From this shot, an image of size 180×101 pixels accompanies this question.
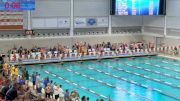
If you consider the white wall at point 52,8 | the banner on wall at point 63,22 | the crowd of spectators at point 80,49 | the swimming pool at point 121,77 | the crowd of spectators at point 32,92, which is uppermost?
the white wall at point 52,8

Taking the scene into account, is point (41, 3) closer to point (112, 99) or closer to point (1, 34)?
point (1, 34)

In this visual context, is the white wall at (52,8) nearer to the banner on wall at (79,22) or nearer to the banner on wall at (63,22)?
the banner on wall at (63,22)

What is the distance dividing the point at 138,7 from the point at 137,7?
97mm

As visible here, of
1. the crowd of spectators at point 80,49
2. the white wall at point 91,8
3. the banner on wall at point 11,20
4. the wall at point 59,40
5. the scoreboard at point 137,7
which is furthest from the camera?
the white wall at point 91,8

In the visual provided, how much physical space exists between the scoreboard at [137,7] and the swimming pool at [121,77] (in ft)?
15.8

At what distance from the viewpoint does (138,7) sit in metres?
31.0

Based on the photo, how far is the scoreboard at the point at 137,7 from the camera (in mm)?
30500

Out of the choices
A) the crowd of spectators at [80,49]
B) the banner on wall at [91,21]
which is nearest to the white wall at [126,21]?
the banner on wall at [91,21]

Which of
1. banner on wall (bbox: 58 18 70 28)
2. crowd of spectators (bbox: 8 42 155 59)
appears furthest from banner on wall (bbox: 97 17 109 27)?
banner on wall (bbox: 58 18 70 28)

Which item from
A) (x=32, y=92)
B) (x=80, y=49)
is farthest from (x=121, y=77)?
(x=32, y=92)

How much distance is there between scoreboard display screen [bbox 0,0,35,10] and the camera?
1035 inches

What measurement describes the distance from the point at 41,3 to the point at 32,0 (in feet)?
5.65

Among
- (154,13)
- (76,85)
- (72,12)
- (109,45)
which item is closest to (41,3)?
(72,12)

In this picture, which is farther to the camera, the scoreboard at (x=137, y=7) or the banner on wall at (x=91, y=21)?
the banner on wall at (x=91, y=21)
